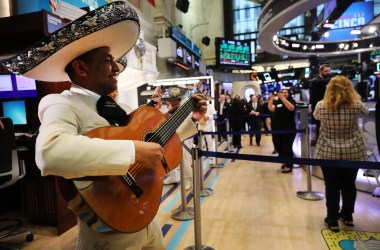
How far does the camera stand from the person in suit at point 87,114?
2.68 ft

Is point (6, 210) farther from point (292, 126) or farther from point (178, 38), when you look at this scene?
point (178, 38)

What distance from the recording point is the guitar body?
3.01 feet

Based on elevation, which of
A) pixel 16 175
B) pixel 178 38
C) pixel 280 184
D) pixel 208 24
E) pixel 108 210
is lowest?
pixel 280 184

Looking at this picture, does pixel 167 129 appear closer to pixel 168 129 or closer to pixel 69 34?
pixel 168 129

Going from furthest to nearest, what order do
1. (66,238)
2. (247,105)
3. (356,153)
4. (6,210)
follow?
(247,105)
(6,210)
(66,238)
(356,153)

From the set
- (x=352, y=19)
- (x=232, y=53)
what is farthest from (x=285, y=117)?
(x=232, y=53)

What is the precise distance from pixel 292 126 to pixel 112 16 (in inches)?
181

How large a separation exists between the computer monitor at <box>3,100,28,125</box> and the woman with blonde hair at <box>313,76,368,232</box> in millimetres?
3533

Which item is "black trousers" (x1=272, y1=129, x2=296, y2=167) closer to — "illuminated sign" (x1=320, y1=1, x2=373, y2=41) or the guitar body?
the guitar body

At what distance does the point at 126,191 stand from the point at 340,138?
249cm

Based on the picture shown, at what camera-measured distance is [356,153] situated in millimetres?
2705

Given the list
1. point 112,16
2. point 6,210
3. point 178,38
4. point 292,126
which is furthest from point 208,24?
point 112,16

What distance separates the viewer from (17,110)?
11.4 feet

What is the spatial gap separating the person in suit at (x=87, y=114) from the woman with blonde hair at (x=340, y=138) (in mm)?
2187
